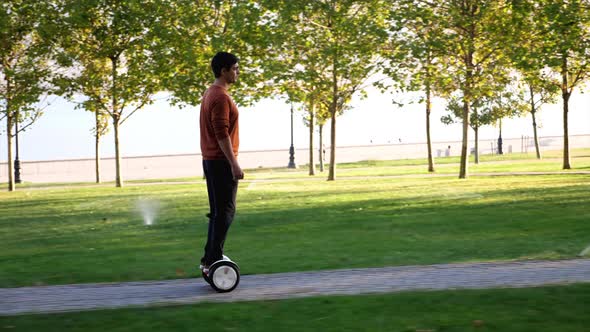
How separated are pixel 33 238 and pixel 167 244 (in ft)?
10.6

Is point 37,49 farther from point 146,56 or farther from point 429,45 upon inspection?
point 429,45

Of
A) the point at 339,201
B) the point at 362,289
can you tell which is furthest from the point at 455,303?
the point at 339,201

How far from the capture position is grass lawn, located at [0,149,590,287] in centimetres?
922

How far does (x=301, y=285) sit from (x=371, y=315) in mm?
1606

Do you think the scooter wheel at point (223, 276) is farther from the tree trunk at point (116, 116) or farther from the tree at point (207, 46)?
the tree trunk at point (116, 116)

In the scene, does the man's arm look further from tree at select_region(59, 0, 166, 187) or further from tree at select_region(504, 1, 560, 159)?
tree at select_region(59, 0, 166, 187)

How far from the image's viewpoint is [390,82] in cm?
3159

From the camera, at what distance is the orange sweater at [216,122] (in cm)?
697

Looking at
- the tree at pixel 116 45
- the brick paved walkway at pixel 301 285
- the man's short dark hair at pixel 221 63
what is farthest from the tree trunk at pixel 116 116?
the man's short dark hair at pixel 221 63

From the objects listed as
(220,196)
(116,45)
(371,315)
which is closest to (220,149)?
(220,196)

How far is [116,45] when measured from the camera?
33.0m

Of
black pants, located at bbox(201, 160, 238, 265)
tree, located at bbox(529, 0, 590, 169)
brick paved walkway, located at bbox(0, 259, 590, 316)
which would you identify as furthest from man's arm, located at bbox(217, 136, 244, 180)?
tree, located at bbox(529, 0, 590, 169)

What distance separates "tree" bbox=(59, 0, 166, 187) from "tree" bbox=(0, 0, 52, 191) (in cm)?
112

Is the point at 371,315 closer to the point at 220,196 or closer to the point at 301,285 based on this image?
the point at 301,285
